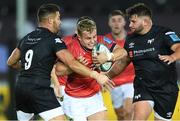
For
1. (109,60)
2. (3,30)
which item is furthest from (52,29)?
(3,30)

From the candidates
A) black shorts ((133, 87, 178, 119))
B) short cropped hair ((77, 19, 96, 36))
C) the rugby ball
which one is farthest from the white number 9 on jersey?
black shorts ((133, 87, 178, 119))

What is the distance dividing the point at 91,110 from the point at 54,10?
1591mm

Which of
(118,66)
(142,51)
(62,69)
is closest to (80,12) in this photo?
(118,66)

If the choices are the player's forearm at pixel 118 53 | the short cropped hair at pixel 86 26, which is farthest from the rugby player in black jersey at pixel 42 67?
the player's forearm at pixel 118 53

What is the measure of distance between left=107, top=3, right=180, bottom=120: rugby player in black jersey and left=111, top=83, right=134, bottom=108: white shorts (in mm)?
2833

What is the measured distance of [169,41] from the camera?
9539mm

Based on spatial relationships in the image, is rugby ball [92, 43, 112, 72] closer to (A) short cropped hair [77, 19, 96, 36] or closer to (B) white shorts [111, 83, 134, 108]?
(A) short cropped hair [77, 19, 96, 36]

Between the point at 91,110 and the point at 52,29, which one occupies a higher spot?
the point at 52,29

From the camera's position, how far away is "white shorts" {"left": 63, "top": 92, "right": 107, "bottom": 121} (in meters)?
9.89

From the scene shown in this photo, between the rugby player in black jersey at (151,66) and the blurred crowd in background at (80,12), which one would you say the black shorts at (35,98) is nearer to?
the rugby player in black jersey at (151,66)

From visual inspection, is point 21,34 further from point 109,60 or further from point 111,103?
point 109,60

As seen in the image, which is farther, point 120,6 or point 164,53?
point 120,6

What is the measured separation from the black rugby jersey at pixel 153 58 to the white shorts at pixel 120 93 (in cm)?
285

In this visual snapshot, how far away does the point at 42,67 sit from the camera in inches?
358
